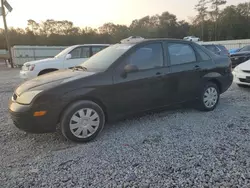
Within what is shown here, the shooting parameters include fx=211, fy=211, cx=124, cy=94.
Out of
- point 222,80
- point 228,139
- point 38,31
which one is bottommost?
point 228,139

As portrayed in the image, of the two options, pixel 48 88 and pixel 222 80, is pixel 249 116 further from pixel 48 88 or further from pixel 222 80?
pixel 48 88

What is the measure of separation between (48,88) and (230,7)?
54096mm

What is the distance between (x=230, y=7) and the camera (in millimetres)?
47219

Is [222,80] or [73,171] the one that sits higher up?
[222,80]

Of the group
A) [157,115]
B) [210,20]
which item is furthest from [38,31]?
[157,115]

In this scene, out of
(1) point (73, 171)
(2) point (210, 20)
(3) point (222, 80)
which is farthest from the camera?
(2) point (210, 20)

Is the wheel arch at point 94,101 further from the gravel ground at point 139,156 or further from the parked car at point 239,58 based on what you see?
the parked car at point 239,58

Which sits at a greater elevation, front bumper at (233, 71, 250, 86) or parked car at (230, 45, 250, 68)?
parked car at (230, 45, 250, 68)

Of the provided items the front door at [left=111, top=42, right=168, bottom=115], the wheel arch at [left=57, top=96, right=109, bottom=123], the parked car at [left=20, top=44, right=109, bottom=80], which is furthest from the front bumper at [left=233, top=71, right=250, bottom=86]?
the parked car at [left=20, top=44, right=109, bottom=80]

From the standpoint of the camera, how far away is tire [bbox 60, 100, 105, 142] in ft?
10.3

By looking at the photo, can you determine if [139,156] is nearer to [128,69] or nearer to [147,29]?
[128,69]

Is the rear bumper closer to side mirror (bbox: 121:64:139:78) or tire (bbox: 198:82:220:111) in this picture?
tire (bbox: 198:82:220:111)

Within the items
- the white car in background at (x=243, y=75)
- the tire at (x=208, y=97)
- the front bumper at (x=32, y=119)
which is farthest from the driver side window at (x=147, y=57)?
the white car in background at (x=243, y=75)

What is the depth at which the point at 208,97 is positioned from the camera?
4.58 metres
